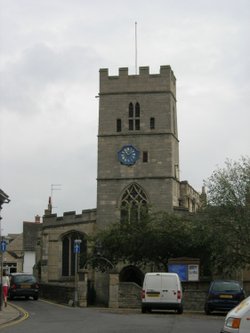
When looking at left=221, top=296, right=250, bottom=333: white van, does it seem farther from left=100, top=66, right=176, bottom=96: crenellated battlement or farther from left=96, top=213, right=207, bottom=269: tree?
left=100, top=66, right=176, bottom=96: crenellated battlement

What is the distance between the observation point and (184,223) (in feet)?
141

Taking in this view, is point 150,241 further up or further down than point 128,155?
further down

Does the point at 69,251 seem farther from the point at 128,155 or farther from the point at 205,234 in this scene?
the point at 205,234

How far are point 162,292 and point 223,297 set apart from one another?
2494 mm

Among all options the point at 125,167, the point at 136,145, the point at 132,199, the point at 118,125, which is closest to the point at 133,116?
the point at 118,125

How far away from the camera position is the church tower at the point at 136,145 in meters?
53.0

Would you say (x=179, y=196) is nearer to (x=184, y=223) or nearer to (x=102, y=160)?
(x=102, y=160)

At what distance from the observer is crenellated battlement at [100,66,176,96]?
55438 mm

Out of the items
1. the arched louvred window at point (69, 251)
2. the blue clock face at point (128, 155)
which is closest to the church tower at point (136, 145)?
the blue clock face at point (128, 155)

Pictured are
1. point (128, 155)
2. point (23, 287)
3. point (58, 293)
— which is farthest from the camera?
point (128, 155)

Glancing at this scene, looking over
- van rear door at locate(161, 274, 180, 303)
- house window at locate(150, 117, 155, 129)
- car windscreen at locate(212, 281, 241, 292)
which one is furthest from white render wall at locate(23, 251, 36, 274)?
van rear door at locate(161, 274, 180, 303)

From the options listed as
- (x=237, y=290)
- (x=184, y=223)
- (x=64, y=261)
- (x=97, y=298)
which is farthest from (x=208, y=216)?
(x=64, y=261)

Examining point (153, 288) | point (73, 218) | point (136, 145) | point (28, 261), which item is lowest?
point (153, 288)

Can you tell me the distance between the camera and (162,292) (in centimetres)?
2480
